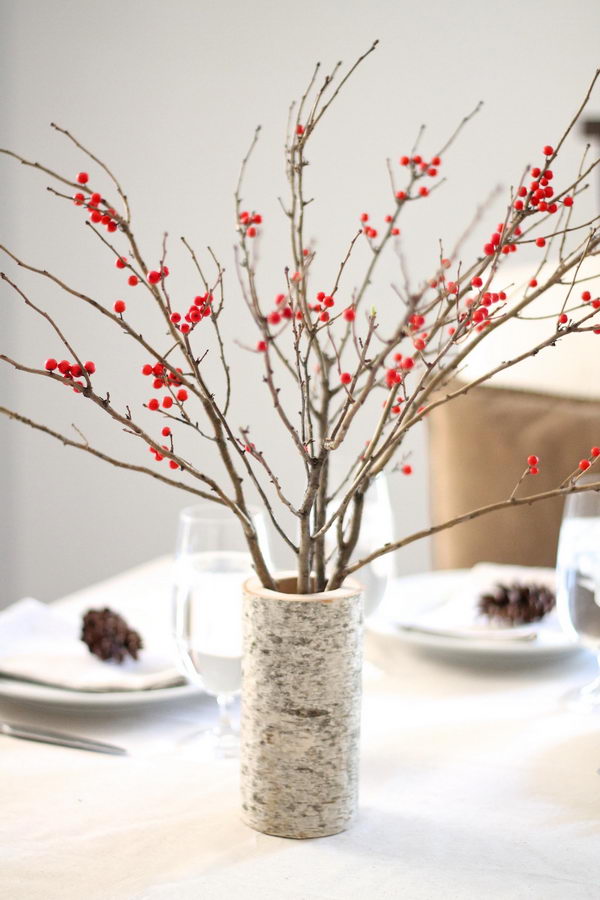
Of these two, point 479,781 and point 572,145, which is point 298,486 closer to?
point 572,145

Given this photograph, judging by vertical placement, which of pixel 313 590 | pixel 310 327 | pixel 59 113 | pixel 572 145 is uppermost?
pixel 59 113

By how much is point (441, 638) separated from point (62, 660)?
37 centimetres

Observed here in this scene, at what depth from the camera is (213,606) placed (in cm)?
88

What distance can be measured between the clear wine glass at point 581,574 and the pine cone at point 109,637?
0.41m

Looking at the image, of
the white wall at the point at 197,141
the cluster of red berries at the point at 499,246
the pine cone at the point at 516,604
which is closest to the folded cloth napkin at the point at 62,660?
the pine cone at the point at 516,604

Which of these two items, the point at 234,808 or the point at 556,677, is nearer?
the point at 234,808

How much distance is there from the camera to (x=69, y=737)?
2.84 ft

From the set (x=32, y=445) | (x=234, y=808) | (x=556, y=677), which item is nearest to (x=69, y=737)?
(x=234, y=808)

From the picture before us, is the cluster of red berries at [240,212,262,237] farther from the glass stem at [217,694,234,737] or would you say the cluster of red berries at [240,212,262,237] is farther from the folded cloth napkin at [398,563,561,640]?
the folded cloth napkin at [398,563,561,640]

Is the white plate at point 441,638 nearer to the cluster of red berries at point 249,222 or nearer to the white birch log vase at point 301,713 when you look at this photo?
the white birch log vase at point 301,713

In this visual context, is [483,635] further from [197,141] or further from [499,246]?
[197,141]

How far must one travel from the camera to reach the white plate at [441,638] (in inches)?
40.9

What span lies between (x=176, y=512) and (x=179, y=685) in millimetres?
2434

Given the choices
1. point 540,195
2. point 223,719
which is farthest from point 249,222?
point 223,719
